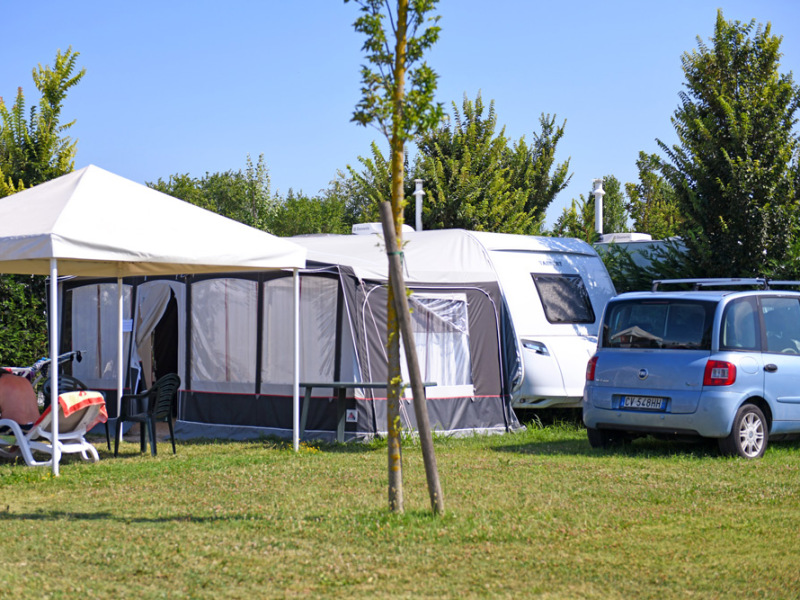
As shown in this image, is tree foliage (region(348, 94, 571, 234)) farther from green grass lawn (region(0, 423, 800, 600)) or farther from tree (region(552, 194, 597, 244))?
green grass lawn (region(0, 423, 800, 600))

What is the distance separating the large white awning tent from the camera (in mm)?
8875

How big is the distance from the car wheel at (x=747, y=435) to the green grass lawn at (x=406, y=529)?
6.1 inches

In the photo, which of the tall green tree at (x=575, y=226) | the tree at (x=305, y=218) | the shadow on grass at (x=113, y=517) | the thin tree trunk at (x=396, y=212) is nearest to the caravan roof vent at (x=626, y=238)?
the tall green tree at (x=575, y=226)

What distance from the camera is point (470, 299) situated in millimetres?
12805

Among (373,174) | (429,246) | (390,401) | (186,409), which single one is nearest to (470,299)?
(429,246)

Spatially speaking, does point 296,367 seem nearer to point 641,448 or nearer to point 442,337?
point 442,337

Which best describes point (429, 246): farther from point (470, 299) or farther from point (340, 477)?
point (340, 477)

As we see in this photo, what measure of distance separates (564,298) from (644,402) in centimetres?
402

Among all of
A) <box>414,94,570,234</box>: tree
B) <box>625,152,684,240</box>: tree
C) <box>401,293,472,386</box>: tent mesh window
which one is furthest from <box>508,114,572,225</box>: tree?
<box>401,293,472,386</box>: tent mesh window

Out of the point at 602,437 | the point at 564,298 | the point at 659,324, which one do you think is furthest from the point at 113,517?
the point at 564,298

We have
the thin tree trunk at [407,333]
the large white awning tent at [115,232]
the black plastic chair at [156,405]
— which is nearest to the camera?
the thin tree trunk at [407,333]

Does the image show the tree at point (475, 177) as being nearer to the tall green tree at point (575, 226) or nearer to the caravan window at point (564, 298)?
the tall green tree at point (575, 226)

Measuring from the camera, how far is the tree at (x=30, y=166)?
15.9 m

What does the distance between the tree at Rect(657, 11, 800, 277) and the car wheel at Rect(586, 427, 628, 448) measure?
183 inches
